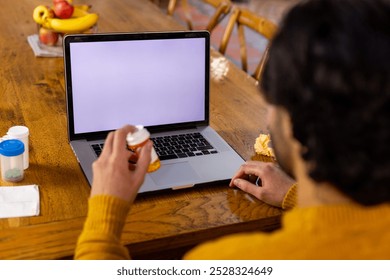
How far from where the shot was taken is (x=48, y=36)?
Answer: 82.4 inches

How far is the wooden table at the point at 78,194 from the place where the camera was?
1.09 m

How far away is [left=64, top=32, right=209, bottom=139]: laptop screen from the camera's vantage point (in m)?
1.37

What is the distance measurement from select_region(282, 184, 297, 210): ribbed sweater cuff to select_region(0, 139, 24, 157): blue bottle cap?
23.1 inches

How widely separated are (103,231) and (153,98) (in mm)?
577

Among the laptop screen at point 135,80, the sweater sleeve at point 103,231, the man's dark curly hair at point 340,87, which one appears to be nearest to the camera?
the man's dark curly hair at point 340,87

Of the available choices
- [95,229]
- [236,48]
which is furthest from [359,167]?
[236,48]

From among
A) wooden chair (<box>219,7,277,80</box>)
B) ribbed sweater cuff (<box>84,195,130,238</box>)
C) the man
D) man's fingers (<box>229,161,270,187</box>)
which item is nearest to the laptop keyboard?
man's fingers (<box>229,161,270,187</box>)

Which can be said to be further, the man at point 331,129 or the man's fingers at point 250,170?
the man's fingers at point 250,170

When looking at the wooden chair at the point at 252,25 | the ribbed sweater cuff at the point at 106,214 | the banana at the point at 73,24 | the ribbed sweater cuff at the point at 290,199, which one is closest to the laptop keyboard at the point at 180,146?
the ribbed sweater cuff at the point at 290,199

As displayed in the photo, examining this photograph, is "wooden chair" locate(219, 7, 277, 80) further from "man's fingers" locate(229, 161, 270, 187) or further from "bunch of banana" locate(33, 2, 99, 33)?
"man's fingers" locate(229, 161, 270, 187)

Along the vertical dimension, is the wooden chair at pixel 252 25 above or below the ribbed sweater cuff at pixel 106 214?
below

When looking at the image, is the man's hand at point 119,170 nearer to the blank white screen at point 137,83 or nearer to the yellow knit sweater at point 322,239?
the yellow knit sweater at point 322,239

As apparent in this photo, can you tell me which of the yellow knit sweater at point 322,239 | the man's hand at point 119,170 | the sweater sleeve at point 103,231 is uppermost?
the yellow knit sweater at point 322,239

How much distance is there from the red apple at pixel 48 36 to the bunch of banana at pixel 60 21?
0.02 meters
